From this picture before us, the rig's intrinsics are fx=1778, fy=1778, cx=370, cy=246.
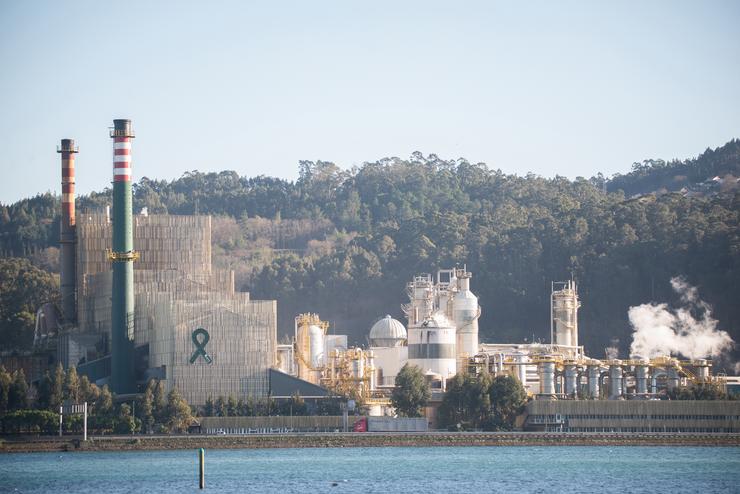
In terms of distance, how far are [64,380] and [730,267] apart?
3136 inches

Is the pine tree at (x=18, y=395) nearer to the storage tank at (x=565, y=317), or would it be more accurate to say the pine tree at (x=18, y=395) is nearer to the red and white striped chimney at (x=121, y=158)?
the red and white striped chimney at (x=121, y=158)

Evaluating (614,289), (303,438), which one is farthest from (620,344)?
(303,438)

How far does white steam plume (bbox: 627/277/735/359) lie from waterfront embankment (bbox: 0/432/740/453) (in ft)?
124

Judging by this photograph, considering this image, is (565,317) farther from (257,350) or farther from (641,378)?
(257,350)

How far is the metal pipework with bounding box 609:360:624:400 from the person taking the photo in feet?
485

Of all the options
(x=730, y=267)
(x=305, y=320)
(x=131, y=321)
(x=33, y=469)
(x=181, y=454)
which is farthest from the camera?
(x=730, y=267)

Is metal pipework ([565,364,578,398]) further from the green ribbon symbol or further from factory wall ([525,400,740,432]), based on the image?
the green ribbon symbol

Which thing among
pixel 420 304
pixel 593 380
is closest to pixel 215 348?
pixel 420 304

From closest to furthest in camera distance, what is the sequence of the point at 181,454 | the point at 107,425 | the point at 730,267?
the point at 181,454 < the point at 107,425 < the point at 730,267

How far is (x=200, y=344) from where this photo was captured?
473ft

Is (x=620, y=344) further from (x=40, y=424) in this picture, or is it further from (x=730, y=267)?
(x=40, y=424)

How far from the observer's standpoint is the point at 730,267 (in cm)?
19038

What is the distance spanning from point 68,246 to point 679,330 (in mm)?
63035

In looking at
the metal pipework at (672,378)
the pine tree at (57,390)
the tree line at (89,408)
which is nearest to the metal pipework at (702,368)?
the metal pipework at (672,378)
